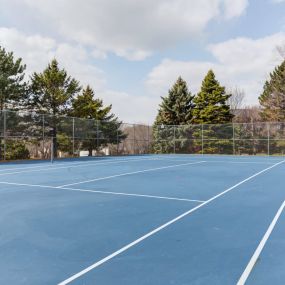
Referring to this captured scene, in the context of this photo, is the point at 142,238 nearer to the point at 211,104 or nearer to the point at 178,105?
the point at 211,104

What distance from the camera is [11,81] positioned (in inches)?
907

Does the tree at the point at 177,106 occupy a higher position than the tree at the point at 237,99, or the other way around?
the tree at the point at 237,99

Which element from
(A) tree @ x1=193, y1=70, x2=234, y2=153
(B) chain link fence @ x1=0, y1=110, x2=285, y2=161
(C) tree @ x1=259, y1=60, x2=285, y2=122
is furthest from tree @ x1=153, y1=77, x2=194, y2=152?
(C) tree @ x1=259, y1=60, x2=285, y2=122

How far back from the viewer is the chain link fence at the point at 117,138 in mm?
18625

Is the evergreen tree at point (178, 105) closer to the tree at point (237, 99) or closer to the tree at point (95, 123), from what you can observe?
the tree at point (95, 123)

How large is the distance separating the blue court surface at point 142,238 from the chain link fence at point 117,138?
39.4ft

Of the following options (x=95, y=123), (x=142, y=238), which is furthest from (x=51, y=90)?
(x=142, y=238)

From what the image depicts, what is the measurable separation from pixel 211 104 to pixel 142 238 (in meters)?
27.6

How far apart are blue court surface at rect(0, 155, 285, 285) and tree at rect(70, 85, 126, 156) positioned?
633 inches

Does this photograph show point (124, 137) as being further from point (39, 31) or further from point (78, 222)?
point (78, 222)

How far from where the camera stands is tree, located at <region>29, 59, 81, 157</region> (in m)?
24.6

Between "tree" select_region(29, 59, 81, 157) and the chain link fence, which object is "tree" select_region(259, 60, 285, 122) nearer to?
the chain link fence

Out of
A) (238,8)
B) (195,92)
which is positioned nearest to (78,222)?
(238,8)

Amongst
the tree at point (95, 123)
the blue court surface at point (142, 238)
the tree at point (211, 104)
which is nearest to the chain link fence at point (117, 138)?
→ the tree at point (95, 123)
